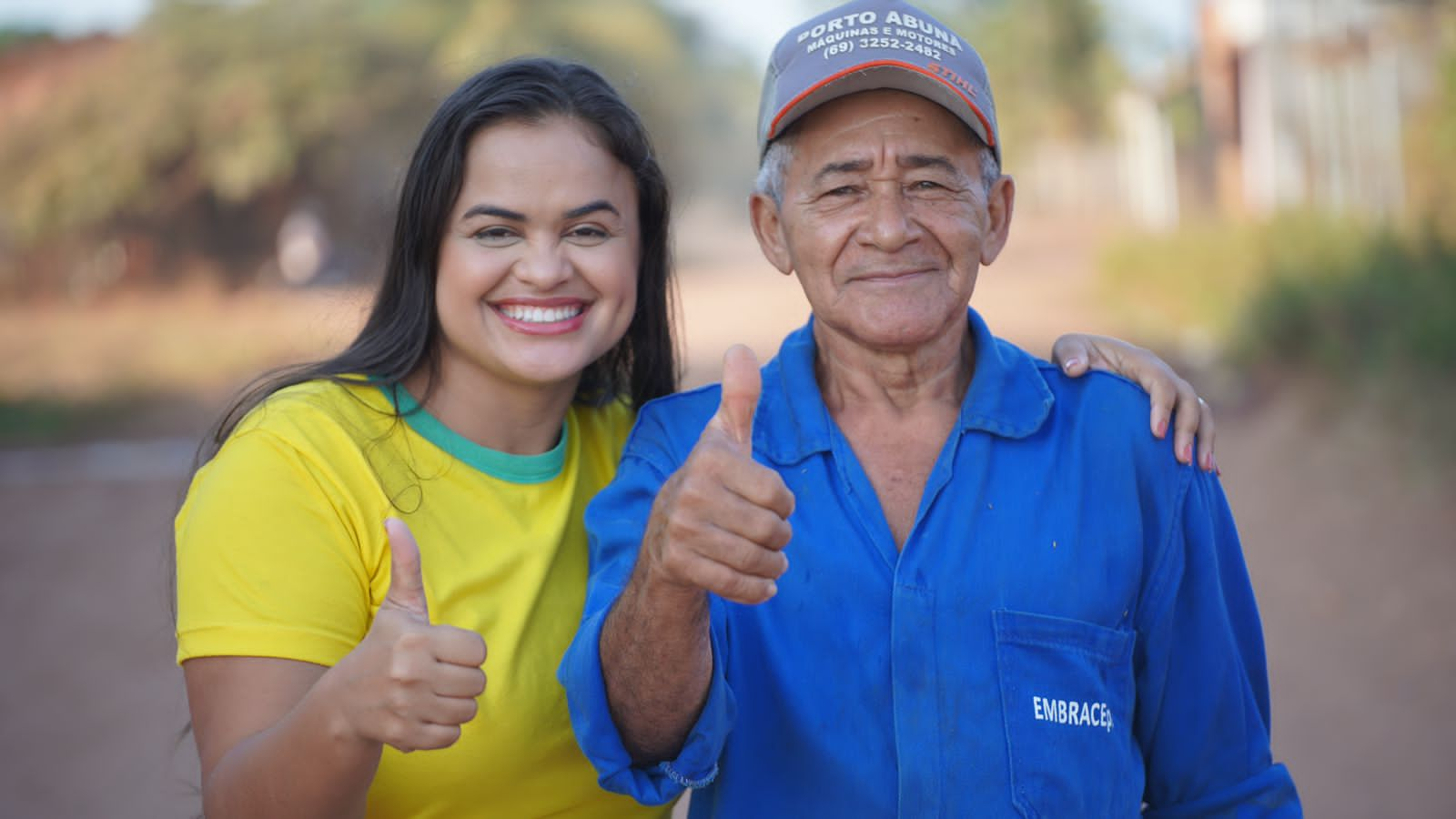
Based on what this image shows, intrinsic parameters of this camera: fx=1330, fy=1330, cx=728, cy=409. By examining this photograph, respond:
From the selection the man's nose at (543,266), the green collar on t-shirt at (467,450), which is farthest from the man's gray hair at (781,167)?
the green collar on t-shirt at (467,450)

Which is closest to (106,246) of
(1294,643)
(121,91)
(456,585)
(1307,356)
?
(121,91)

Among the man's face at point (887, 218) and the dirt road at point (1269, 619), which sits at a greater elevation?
the man's face at point (887, 218)

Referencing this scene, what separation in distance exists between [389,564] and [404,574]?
479mm

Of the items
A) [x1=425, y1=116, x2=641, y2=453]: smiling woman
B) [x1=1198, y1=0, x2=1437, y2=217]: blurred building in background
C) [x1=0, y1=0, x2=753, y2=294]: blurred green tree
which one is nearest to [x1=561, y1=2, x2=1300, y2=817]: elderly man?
[x1=425, y1=116, x2=641, y2=453]: smiling woman

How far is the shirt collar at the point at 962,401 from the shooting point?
2352 millimetres

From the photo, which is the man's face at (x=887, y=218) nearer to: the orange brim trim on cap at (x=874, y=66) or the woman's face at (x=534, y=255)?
the orange brim trim on cap at (x=874, y=66)

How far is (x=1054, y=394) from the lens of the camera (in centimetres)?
243

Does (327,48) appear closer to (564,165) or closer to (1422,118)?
(1422,118)

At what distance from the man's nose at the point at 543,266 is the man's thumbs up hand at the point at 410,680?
29.9 inches

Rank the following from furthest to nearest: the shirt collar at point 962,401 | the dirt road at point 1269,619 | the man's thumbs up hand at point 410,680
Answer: the dirt road at point 1269,619, the shirt collar at point 962,401, the man's thumbs up hand at point 410,680

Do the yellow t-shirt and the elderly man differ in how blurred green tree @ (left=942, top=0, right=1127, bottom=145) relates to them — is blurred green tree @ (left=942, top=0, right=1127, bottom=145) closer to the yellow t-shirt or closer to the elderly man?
the elderly man

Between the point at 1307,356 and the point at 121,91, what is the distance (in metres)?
16.7

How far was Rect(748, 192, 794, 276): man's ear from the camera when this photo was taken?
256 centimetres

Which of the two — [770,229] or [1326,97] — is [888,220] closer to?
[770,229]
